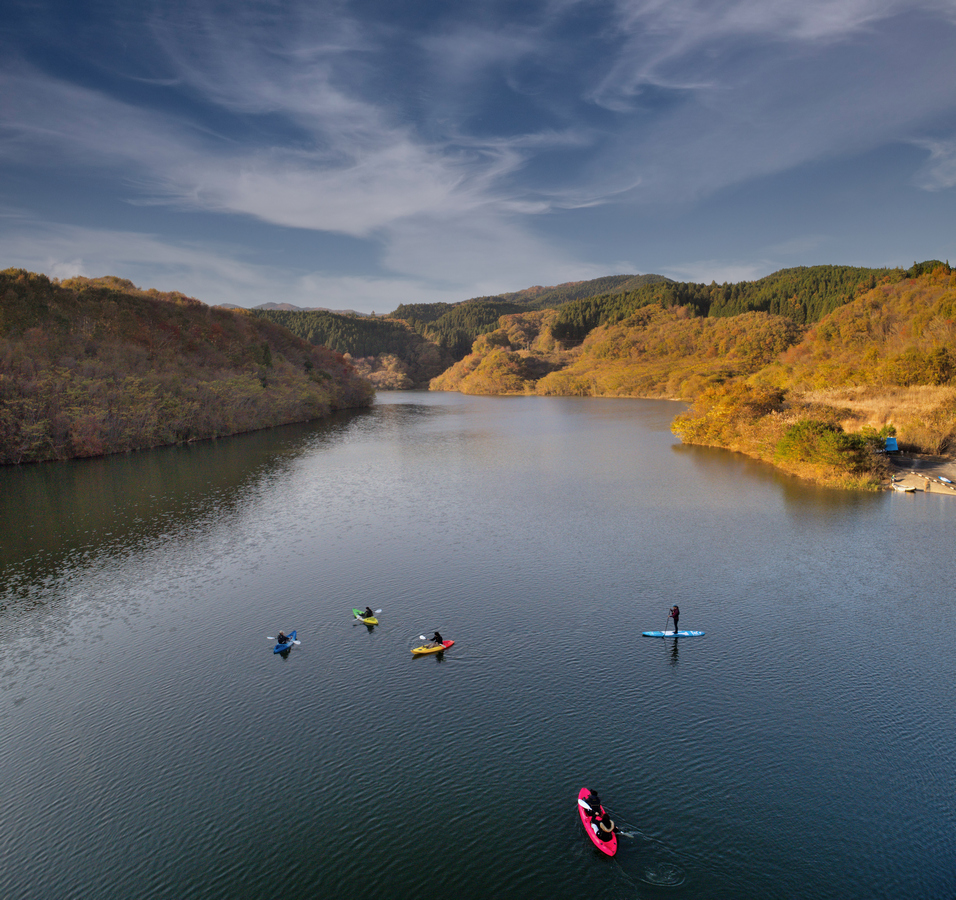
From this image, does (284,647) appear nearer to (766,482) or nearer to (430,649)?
(430,649)

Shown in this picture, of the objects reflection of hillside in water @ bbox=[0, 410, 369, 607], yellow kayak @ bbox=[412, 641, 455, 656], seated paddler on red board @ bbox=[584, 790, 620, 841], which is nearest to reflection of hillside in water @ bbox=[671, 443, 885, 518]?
yellow kayak @ bbox=[412, 641, 455, 656]

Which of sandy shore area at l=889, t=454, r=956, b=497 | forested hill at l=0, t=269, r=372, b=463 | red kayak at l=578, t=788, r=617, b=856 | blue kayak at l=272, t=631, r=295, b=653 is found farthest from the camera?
forested hill at l=0, t=269, r=372, b=463

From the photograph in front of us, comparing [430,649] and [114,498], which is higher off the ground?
[114,498]

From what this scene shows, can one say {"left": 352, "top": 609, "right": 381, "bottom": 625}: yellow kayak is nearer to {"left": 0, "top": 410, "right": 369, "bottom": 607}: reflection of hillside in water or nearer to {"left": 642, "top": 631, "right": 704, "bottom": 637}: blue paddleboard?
{"left": 642, "top": 631, "right": 704, "bottom": 637}: blue paddleboard

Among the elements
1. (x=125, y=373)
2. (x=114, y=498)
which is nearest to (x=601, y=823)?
(x=114, y=498)

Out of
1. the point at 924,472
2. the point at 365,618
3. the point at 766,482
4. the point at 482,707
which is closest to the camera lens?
the point at 482,707

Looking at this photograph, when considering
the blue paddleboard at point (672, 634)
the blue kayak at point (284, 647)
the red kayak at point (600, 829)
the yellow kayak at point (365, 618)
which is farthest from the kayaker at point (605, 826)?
the blue kayak at point (284, 647)

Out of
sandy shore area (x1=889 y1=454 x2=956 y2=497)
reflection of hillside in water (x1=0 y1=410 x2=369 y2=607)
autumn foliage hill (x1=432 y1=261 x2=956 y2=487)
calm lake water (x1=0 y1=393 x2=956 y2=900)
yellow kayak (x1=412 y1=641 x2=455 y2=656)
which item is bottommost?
calm lake water (x1=0 y1=393 x2=956 y2=900)
